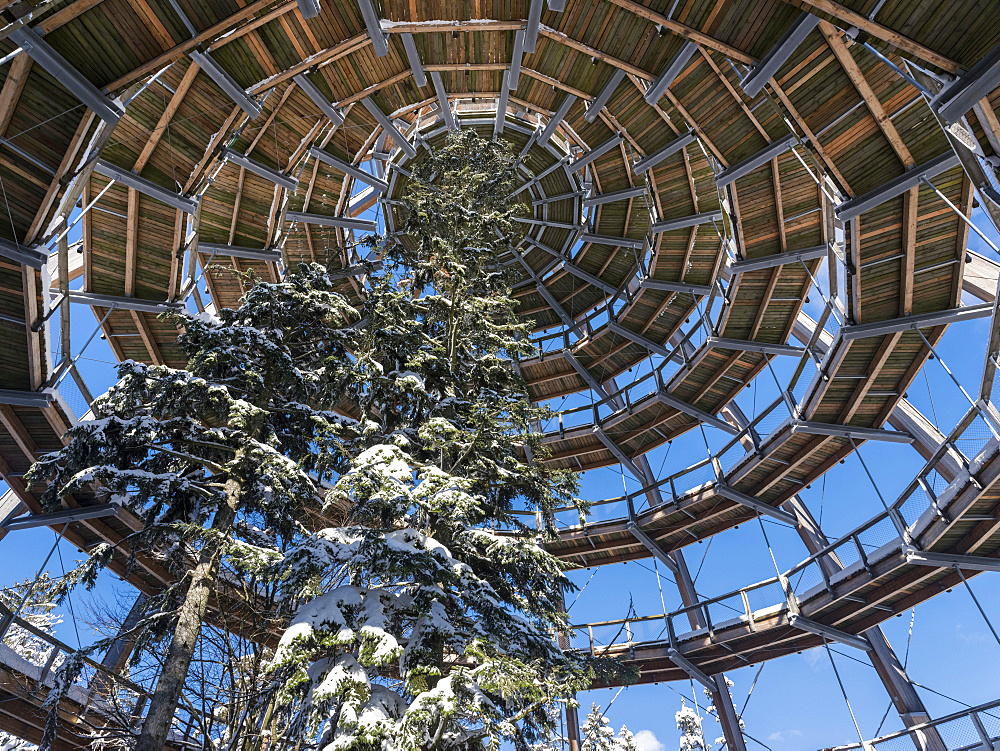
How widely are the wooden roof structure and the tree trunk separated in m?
1.77

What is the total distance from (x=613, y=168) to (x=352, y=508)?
18.2m

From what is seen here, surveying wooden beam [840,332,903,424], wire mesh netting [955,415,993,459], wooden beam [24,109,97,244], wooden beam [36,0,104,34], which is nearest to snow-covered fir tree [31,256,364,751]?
wooden beam [24,109,97,244]

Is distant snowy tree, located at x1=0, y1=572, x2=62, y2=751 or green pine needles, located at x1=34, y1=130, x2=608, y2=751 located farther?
distant snowy tree, located at x1=0, y1=572, x2=62, y2=751

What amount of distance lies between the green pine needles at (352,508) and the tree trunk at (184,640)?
29 millimetres

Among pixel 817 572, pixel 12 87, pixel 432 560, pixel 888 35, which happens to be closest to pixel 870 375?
pixel 817 572

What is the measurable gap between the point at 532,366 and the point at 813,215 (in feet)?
51.7

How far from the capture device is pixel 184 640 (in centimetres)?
945

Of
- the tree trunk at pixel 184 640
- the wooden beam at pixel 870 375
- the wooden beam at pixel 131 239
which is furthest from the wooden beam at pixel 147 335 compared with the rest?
the wooden beam at pixel 870 375

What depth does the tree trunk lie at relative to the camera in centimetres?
855

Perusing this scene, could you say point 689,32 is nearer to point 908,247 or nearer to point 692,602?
point 908,247

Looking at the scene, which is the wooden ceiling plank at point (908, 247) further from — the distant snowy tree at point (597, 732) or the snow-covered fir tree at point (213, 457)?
the distant snowy tree at point (597, 732)

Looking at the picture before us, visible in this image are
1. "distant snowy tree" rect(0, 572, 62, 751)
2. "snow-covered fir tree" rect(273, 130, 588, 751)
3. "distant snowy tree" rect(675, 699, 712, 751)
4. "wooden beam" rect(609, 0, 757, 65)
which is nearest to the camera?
"snow-covered fir tree" rect(273, 130, 588, 751)

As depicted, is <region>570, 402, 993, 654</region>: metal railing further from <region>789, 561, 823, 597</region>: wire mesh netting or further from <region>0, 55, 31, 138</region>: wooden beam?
<region>0, 55, 31, 138</region>: wooden beam

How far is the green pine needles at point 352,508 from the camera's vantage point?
28.0 ft
